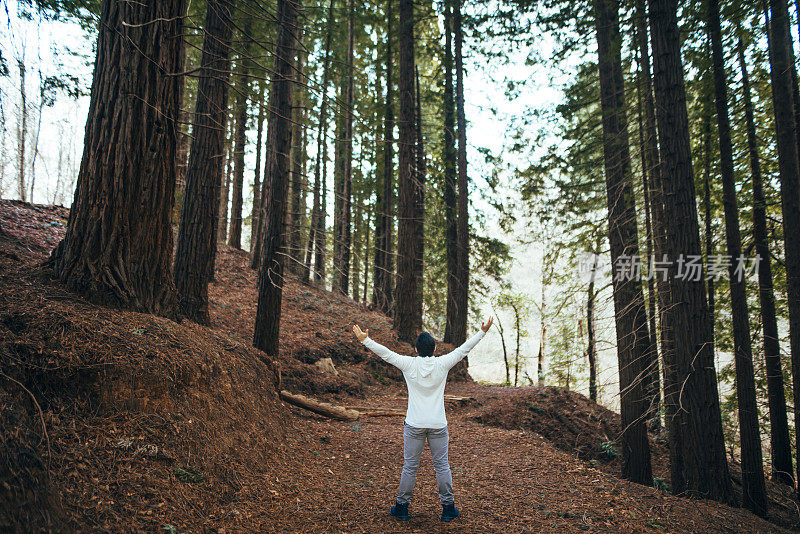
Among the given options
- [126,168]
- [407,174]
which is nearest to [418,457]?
[126,168]

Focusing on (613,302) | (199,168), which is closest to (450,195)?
(613,302)

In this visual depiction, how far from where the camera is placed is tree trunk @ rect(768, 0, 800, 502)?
812 cm

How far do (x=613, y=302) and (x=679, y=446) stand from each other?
2828 mm

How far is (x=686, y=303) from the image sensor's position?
6.95 meters

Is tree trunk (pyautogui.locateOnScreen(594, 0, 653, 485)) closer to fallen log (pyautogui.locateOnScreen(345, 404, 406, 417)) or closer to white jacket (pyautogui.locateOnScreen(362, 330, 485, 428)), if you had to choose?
fallen log (pyautogui.locateOnScreen(345, 404, 406, 417))

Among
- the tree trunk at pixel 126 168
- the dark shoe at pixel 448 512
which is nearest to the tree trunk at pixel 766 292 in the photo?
the dark shoe at pixel 448 512

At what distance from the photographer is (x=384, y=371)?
12.9 meters

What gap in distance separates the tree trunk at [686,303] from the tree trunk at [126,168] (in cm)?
741

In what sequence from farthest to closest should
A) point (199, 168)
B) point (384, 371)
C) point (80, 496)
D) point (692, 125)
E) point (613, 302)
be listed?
point (384, 371)
point (692, 125)
point (613, 302)
point (199, 168)
point (80, 496)

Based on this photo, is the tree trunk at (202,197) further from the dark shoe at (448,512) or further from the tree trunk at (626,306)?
the tree trunk at (626,306)

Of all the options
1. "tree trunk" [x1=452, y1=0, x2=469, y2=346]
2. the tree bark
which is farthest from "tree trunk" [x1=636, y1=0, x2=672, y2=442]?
"tree trunk" [x1=452, y1=0, x2=469, y2=346]

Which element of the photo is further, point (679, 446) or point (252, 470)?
point (679, 446)

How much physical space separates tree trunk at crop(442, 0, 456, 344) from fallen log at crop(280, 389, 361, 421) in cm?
802

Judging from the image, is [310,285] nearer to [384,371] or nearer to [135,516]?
[384,371]
